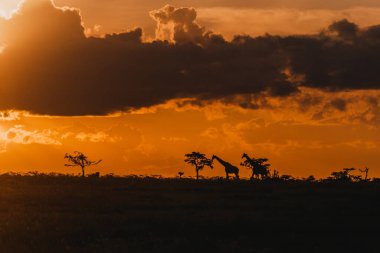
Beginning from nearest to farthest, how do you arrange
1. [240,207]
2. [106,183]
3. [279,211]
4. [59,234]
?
[59,234], [279,211], [240,207], [106,183]

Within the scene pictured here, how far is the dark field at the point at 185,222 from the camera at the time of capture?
23375 millimetres

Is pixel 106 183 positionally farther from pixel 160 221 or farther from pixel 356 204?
pixel 160 221

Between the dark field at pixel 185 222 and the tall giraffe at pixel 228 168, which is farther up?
the tall giraffe at pixel 228 168

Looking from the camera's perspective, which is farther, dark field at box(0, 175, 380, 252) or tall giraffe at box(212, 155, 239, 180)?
tall giraffe at box(212, 155, 239, 180)

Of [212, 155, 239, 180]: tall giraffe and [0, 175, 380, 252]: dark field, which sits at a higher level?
[212, 155, 239, 180]: tall giraffe

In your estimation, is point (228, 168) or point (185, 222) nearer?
point (185, 222)

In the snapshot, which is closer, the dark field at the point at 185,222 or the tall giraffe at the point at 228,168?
the dark field at the point at 185,222

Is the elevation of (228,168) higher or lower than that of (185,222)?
higher

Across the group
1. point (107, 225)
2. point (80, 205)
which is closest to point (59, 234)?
point (107, 225)

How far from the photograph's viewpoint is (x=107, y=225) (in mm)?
28359

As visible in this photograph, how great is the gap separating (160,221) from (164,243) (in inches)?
259

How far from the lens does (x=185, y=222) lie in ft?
96.8

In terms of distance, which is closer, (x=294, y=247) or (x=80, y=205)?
(x=294, y=247)

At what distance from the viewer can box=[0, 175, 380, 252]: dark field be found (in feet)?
76.7
